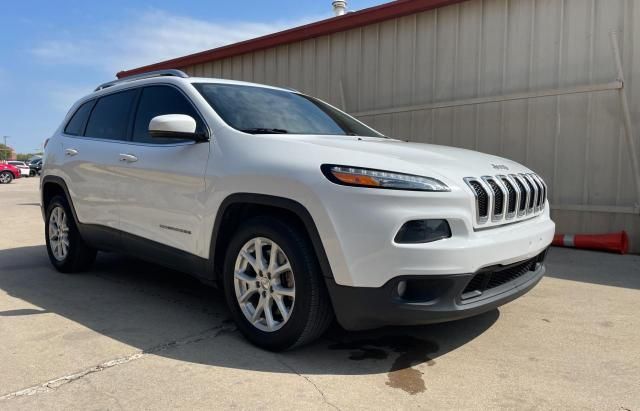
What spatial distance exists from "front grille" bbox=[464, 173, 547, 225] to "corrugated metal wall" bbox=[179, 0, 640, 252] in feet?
12.0

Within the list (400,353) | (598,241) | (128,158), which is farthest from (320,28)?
(400,353)

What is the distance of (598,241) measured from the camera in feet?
21.4

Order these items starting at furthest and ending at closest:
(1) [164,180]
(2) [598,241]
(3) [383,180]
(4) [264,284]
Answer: (2) [598,241] < (1) [164,180] < (4) [264,284] < (3) [383,180]

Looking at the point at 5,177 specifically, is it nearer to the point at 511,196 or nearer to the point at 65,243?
the point at 65,243

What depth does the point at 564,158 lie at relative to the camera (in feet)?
22.7

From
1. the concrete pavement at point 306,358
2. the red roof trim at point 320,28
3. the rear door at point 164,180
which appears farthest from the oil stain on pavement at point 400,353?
the red roof trim at point 320,28

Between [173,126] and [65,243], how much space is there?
2.54 m

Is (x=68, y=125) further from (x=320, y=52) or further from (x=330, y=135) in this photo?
(x=320, y=52)

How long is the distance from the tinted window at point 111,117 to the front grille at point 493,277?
3063mm

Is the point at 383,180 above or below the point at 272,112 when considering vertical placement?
below

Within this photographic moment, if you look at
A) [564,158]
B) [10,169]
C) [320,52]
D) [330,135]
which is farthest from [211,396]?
[10,169]

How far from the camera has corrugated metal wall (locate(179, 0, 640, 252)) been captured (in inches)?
258

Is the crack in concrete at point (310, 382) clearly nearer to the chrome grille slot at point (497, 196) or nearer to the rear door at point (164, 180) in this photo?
the rear door at point (164, 180)

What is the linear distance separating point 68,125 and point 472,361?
450 cm
